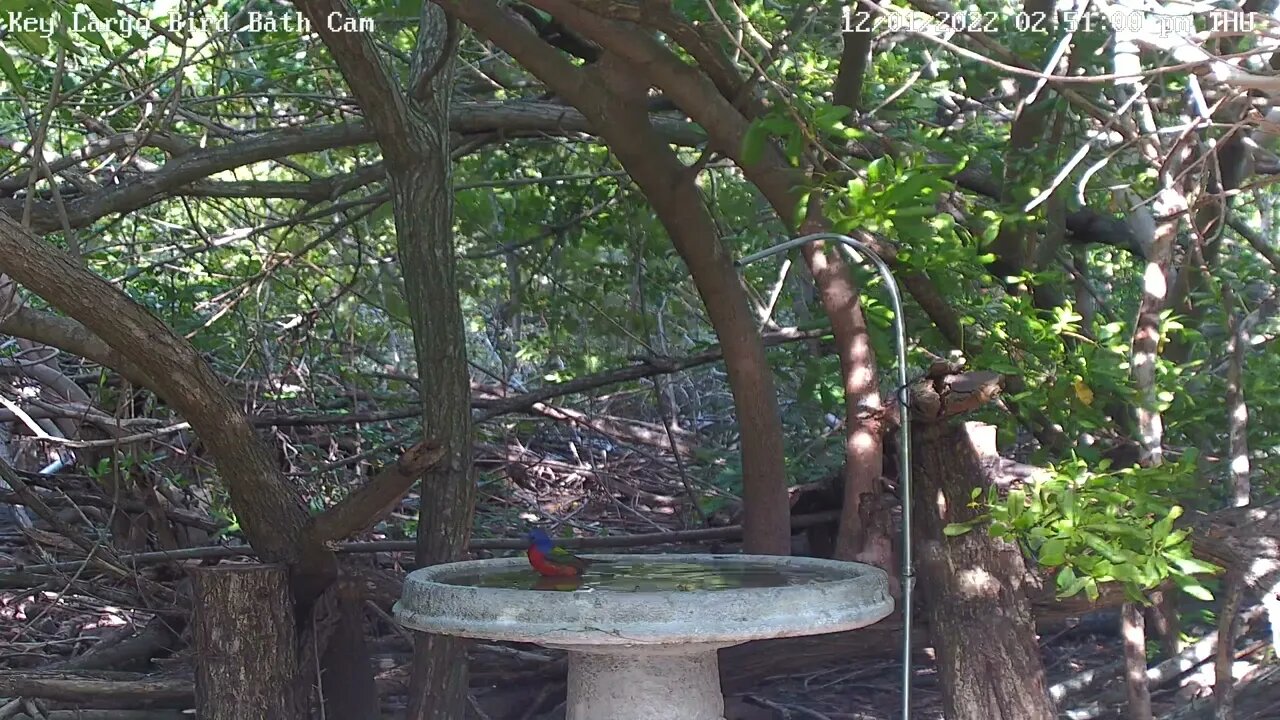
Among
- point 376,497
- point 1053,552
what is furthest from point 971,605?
point 376,497

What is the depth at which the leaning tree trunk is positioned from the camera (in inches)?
156

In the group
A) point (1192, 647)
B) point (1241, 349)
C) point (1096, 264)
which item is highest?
point (1096, 264)

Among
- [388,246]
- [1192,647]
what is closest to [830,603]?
[1192,647]

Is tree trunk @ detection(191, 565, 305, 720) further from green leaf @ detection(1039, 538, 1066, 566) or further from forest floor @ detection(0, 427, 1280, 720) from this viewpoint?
green leaf @ detection(1039, 538, 1066, 566)

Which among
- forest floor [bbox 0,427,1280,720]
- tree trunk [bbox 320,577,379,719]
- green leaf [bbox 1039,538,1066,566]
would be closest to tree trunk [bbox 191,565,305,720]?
tree trunk [bbox 320,577,379,719]

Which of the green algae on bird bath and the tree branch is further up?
the tree branch

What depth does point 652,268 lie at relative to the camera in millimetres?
7129

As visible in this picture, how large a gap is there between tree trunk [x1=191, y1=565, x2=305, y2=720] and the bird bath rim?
1166mm

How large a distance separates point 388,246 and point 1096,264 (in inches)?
185

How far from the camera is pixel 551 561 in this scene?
378cm

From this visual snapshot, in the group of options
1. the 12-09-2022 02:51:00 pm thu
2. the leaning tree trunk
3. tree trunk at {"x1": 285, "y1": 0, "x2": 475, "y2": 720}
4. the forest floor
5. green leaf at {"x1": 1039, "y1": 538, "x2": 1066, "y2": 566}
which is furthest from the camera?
the forest floor

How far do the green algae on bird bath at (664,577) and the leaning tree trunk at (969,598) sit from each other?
2.04 ft

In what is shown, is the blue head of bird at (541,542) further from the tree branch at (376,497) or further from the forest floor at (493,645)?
the forest floor at (493,645)

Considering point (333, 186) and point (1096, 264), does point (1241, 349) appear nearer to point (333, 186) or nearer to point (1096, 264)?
point (1096, 264)
